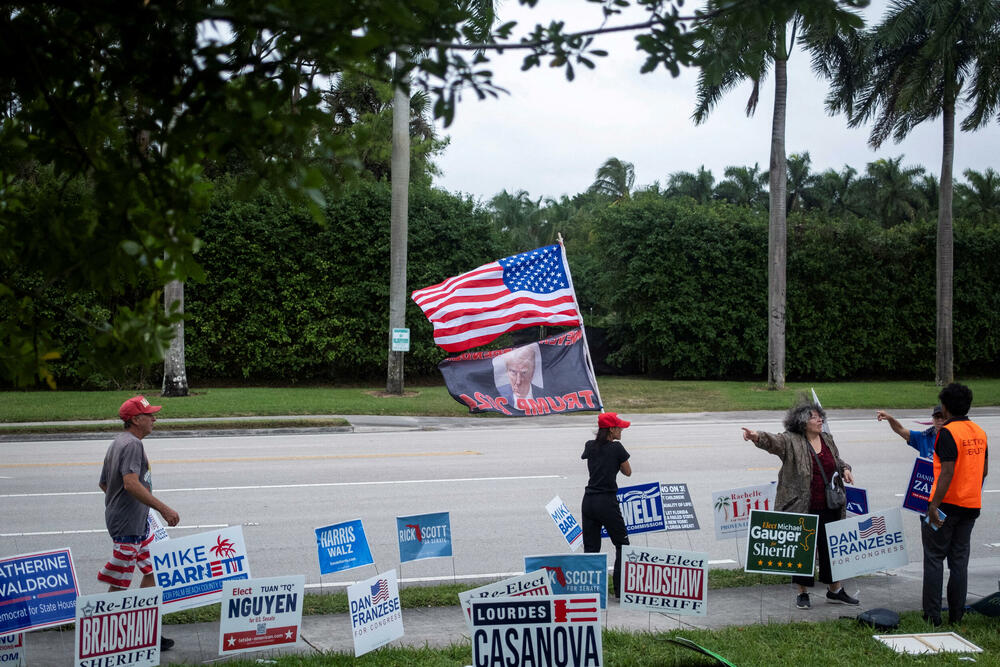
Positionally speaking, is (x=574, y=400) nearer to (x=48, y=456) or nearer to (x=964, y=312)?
(x=48, y=456)

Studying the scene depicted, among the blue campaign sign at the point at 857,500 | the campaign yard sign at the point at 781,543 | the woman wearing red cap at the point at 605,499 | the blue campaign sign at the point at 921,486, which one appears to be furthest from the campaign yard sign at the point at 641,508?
the blue campaign sign at the point at 921,486

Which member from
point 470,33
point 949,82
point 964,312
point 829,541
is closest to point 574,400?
point 829,541

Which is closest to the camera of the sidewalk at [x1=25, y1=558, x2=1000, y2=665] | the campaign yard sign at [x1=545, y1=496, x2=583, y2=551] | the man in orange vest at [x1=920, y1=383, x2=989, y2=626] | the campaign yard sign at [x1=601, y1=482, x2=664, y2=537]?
A: the sidewalk at [x1=25, y1=558, x2=1000, y2=665]

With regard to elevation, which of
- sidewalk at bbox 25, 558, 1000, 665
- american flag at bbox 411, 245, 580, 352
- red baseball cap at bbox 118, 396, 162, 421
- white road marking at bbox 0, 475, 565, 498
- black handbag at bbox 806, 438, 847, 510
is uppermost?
american flag at bbox 411, 245, 580, 352

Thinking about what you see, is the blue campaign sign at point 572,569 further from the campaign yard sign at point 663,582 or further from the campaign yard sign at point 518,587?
the campaign yard sign at point 518,587

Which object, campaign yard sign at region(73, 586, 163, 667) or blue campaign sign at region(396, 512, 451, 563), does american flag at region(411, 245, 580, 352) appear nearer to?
blue campaign sign at region(396, 512, 451, 563)

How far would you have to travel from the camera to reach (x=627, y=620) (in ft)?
22.9

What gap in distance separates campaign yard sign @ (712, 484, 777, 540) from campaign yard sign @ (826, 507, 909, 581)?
108cm

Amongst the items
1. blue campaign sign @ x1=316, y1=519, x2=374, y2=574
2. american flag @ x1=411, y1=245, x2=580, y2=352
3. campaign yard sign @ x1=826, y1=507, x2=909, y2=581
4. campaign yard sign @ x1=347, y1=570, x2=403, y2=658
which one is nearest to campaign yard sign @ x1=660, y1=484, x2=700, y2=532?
campaign yard sign @ x1=826, y1=507, x2=909, y2=581

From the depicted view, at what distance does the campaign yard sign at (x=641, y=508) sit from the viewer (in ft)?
26.2

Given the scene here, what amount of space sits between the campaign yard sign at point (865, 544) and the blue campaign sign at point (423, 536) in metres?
3.10

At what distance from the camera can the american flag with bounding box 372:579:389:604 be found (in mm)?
6062

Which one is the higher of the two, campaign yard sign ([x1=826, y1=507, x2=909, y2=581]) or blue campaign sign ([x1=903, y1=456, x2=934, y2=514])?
blue campaign sign ([x1=903, y1=456, x2=934, y2=514])

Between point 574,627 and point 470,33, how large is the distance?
10.1ft
